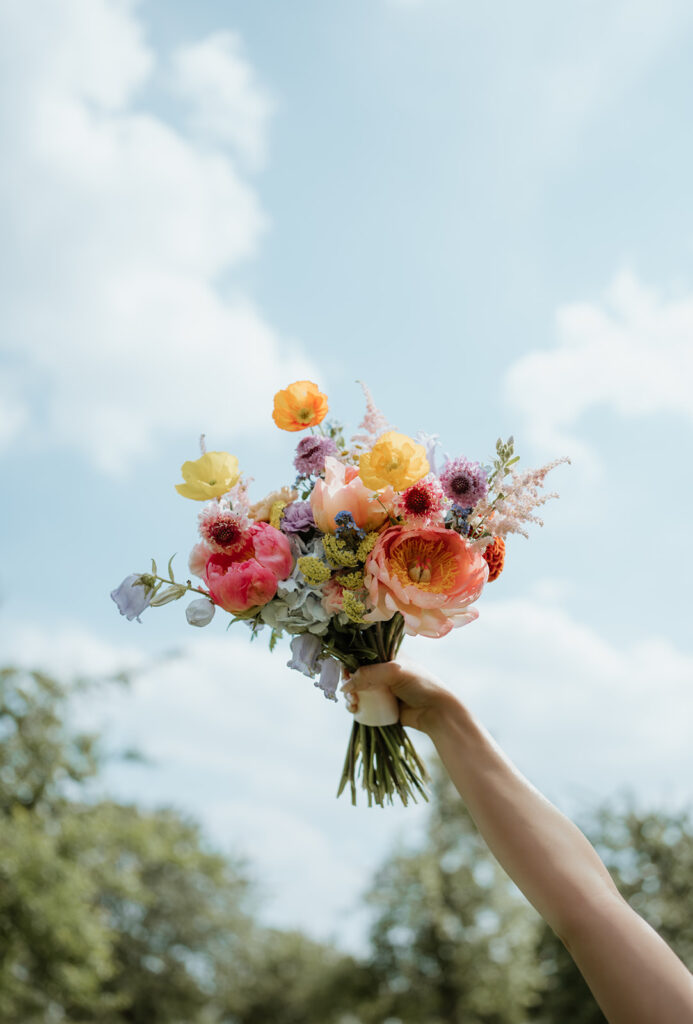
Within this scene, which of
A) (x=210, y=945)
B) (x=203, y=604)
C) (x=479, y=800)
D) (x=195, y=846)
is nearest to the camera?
(x=479, y=800)

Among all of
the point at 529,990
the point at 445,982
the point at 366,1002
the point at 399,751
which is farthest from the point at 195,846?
the point at 399,751

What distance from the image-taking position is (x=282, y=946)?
2911 centimetres

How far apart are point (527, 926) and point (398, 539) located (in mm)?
22938

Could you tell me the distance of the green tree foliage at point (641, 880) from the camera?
1719 centimetres

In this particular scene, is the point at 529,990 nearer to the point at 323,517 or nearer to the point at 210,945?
the point at 210,945

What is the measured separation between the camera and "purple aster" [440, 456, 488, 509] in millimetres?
2850

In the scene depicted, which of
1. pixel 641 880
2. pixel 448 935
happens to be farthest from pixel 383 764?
pixel 448 935

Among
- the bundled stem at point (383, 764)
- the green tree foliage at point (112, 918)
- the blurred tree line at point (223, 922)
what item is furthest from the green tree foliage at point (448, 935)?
the bundled stem at point (383, 764)

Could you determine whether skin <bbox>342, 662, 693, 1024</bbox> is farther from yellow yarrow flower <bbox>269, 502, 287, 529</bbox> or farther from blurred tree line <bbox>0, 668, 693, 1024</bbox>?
blurred tree line <bbox>0, 668, 693, 1024</bbox>

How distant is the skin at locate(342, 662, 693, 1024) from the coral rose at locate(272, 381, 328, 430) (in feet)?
3.55

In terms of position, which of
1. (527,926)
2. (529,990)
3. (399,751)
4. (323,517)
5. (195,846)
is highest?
(195,846)

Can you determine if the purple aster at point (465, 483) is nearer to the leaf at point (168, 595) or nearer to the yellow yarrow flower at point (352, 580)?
the yellow yarrow flower at point (352, 580)

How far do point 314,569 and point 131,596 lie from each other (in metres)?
0.67

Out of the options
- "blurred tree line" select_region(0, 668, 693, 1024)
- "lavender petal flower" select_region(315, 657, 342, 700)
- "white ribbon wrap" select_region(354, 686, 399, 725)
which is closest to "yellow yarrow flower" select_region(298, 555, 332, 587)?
"lavender petal flower" select_region(315, 657, 342, 700)
